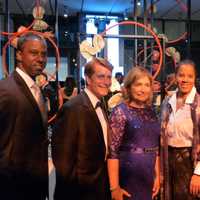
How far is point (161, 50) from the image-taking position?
3088 millimetres

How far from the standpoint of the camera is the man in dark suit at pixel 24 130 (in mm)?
1486

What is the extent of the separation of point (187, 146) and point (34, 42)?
3.49 ft

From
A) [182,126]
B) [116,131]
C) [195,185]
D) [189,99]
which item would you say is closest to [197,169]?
[195,185]

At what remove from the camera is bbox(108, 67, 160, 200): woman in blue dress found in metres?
1.81

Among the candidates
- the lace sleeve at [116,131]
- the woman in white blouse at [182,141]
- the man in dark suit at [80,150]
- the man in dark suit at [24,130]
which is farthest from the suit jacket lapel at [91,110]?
the woman in white blouse at [182,141]

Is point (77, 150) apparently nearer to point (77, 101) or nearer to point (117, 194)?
point (77, 101)

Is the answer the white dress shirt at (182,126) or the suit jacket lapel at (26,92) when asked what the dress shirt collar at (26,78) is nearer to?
the suit jacket lapel at (26,92)

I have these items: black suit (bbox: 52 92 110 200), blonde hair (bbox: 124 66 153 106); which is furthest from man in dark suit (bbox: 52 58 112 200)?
blonde hair (bbox: 124 66 153 106)

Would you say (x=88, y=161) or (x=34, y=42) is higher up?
(x=34, y=42)

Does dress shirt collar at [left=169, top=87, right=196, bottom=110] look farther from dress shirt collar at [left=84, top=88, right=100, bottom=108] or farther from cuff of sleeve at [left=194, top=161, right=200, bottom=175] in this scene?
dress shirt collar at [left=84, top=88, right=100, bottom=108]

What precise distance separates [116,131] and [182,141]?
0.47 metres

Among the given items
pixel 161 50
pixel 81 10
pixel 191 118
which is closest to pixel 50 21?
pixel 81 10

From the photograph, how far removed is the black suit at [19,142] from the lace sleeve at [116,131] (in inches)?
14.7

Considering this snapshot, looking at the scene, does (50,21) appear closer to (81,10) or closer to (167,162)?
(81,10)
